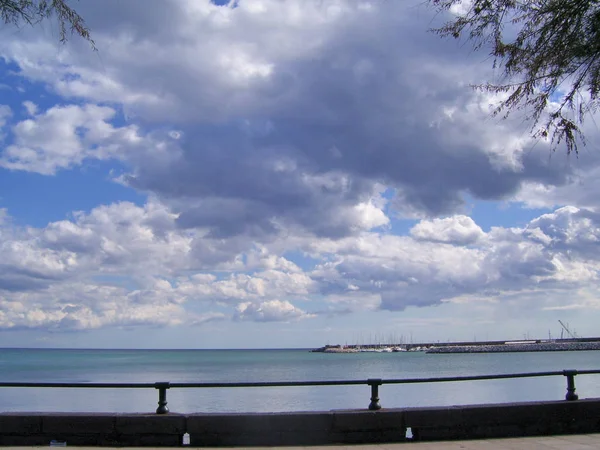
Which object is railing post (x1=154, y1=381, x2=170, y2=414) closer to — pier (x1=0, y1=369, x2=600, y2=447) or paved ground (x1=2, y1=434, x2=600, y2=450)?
pier (x1=0, y1=369, x2=600, y2=447)

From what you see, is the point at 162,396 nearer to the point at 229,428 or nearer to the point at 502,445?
the point at 229,428

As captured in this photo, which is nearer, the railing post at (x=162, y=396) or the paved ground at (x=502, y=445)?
the paved ground at (x=502, y=445)

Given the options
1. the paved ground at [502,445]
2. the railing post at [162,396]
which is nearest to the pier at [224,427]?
the railing post at [162,396]

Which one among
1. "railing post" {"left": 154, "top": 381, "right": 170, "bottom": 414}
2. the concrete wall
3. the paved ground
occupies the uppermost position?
"railing post" {"left": 154, "top": 381, "right": 170, "bottom": 414}

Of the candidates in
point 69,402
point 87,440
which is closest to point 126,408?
point 69,402

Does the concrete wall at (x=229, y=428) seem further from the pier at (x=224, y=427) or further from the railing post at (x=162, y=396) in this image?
the railing post at (x=162, y=396)

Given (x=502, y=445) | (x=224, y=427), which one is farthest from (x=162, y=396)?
(x=502, y=445)

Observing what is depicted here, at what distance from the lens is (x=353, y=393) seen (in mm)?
41219

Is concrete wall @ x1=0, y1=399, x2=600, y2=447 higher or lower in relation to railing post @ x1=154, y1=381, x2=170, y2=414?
lower

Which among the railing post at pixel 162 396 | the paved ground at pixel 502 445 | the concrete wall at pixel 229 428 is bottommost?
the paved ground at pixel 502 445

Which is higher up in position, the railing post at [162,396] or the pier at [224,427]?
the railing post at [162,396]

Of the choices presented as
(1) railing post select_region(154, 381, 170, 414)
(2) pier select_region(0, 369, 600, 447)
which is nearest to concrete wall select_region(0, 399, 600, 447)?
(2) pier select_region(0, 369, 600, 447)

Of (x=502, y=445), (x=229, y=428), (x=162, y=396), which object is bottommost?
(x=502, y=445)

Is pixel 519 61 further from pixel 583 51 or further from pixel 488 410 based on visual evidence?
pixel 488 410
